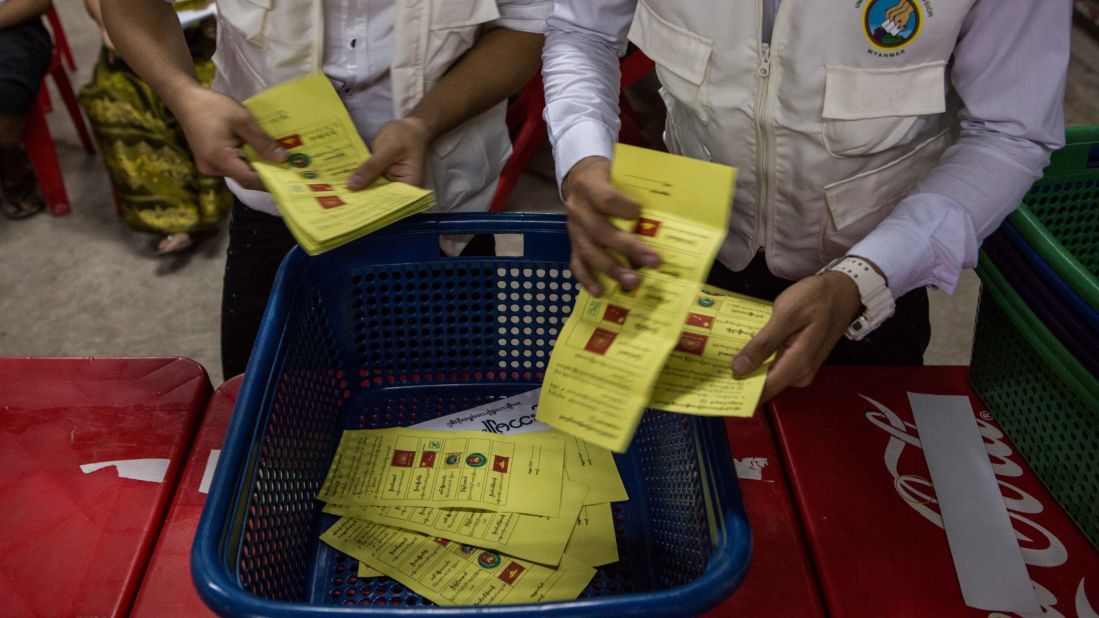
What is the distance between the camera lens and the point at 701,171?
1072mm

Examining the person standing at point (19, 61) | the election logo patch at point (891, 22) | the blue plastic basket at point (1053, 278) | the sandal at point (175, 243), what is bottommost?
the sandal at point (175, 243)

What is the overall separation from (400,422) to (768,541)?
0.57m

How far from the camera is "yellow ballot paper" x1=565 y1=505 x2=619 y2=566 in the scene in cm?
116

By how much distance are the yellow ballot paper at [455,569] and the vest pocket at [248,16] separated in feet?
2.42

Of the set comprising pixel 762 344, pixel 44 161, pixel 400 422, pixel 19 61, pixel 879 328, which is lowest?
pixel 44 161

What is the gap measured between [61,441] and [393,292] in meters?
0.52

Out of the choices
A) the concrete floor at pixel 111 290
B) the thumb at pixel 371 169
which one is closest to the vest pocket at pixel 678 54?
the thumb at pixel 371 169

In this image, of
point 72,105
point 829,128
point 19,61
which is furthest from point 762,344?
point 72,105

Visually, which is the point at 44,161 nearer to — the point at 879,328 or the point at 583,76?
the point at 583,76

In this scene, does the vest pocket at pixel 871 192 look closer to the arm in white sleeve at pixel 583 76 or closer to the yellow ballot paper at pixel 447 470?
the arm in white sleeve at pixel 583 76

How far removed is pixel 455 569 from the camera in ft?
3.70

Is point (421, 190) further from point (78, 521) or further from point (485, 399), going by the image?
point (78, 521)

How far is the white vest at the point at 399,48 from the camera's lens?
1.33 metres

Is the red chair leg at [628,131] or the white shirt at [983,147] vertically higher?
the white shirt at [983,147]
